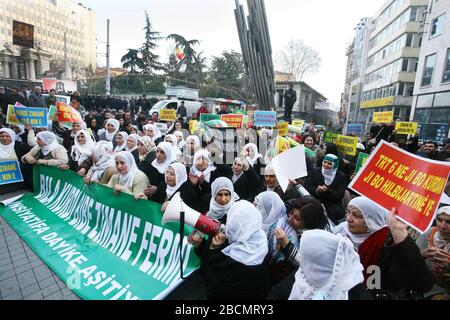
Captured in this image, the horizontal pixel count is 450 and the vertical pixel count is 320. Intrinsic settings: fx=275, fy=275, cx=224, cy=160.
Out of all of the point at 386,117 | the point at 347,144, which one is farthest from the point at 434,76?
the point at 347,144

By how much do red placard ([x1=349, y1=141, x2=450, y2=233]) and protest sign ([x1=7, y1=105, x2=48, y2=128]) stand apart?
20.8ft

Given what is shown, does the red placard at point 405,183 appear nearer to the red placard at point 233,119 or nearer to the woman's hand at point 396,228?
the woman's hand at point 396,228

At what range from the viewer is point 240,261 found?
6.84ft

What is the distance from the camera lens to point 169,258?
284 cm

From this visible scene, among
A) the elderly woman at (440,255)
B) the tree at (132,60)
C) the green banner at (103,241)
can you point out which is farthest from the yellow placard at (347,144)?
the tree at (132,60)

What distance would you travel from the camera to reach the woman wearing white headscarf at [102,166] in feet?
13.9

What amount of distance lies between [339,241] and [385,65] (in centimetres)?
4434

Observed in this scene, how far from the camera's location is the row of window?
16.6 metres

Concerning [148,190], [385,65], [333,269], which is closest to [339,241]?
[333,269]

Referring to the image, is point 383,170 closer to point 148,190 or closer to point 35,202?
point 148,190

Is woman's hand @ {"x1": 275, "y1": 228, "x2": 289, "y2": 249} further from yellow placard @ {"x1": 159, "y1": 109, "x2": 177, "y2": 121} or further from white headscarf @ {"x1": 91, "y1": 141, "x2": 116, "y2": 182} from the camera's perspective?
yellow placard @ {"x1": 159, "y1": 109, "x2": 177, "y2": 121}

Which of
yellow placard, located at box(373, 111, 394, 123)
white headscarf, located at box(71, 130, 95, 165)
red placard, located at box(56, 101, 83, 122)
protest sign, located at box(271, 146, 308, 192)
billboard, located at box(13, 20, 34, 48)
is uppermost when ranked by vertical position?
billboard, located at box(13, 20, 34, 48)

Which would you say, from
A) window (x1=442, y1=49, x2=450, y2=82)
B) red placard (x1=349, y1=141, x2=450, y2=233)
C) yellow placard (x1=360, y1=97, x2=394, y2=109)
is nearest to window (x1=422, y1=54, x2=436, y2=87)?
window (x1=442, y1=49, x2=450, y2=82)

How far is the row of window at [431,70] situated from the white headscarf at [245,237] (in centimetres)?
2002
